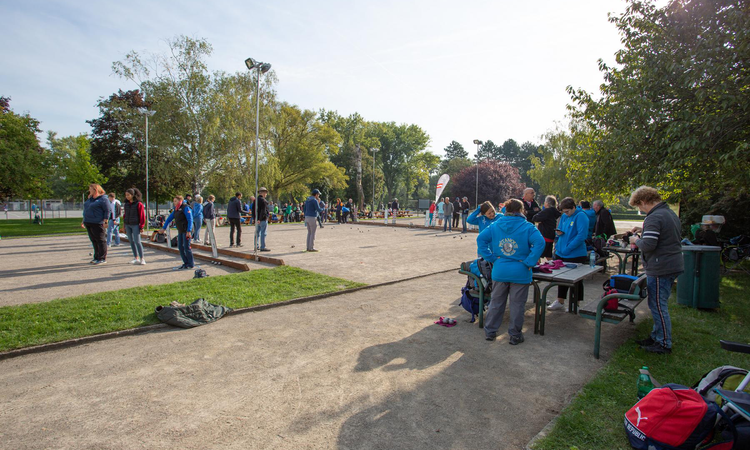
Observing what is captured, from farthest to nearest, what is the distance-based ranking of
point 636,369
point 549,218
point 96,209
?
point 96,209 < point 549,218 < point 636,369

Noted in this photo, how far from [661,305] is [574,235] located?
222 cm

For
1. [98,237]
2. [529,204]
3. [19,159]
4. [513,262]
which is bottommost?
[98,237]

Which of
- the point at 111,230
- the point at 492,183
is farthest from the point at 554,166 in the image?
the point at 111,230

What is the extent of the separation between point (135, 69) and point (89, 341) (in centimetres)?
3043

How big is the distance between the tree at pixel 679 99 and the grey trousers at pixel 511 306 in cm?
442

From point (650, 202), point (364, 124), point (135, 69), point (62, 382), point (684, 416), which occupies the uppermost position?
point (364, 124)

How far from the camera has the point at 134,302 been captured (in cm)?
600

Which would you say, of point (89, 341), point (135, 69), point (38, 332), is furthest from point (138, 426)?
point (135, 69)

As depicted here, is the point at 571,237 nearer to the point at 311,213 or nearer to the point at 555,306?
the point at 555,306

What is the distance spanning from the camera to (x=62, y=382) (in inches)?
141

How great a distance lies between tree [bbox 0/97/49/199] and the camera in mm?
23969

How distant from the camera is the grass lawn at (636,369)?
273 cm

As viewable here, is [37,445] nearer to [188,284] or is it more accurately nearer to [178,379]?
[178,379]

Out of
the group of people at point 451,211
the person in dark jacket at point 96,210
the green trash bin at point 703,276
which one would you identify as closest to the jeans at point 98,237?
the person in dark jacket at point 96,210
